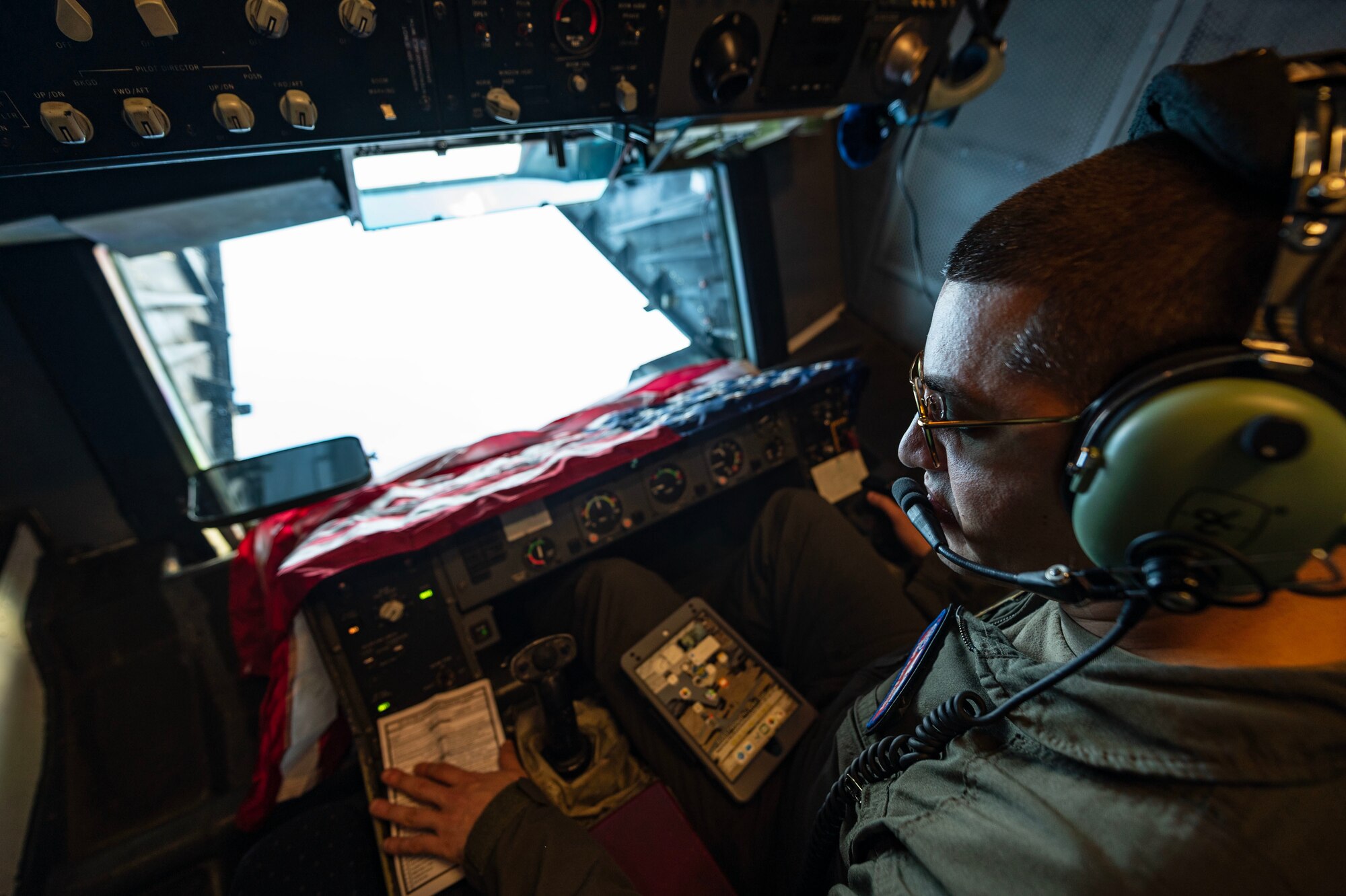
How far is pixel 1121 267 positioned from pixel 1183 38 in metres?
1.68

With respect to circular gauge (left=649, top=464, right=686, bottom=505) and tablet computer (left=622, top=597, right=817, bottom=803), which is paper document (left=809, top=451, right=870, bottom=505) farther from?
tablet computer (left=622, top=597, right=817, bottom=803)

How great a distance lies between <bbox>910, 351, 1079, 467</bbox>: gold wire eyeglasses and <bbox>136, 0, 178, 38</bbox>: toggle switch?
3.70ft

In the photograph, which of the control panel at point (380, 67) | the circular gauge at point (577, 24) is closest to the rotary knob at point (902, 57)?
the control panel at point (380, 67)

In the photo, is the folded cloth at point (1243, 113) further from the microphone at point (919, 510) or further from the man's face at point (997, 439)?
the microphone at point (919, 510)

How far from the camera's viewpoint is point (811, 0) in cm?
131

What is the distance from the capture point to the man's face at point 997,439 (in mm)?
651

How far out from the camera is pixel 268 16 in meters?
0.87

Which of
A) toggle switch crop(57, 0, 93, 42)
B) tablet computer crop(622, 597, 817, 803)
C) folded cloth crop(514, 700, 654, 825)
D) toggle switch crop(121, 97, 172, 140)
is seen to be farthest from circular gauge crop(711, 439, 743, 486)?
toggle switch crop(57, 0, 93, 42)

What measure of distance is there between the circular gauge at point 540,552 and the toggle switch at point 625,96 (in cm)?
100

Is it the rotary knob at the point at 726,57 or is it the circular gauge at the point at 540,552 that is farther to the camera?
the circular gauge at the point at 540,552

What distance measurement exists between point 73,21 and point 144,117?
12 centimetres

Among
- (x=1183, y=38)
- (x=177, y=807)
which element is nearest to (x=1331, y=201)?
(x=1183, y=38)

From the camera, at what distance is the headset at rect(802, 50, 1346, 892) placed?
18.4 inches

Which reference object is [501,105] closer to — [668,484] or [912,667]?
[668,484]
